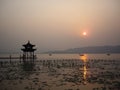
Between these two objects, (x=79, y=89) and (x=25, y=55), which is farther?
(x=25, y=55)

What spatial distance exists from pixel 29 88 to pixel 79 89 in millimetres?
4907

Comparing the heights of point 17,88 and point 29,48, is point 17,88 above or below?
below

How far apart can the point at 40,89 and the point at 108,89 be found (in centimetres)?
646

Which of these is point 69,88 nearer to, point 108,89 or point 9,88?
point 108,89

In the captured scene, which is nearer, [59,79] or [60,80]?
[60,80]

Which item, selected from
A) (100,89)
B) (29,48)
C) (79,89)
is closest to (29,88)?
(79,89)

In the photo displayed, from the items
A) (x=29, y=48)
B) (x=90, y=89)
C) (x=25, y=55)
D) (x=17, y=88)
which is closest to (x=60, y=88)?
(x=90, y=89)

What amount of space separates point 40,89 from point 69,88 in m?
2.86

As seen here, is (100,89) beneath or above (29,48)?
beneath

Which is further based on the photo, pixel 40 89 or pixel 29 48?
pixel 29 48

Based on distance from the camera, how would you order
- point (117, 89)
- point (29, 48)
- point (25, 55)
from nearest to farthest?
1. point (117, 89)
2. point (29, 48)
3. point (25, 55)

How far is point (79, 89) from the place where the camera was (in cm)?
2138

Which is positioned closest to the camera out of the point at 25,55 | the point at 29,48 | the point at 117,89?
the point at 117,89

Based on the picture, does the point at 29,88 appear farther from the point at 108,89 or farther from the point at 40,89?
the point at 108,89
